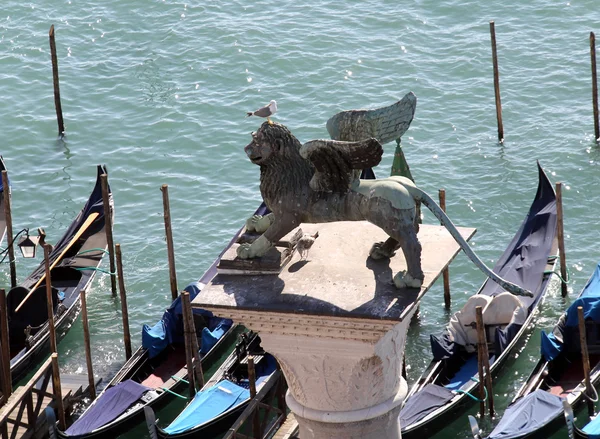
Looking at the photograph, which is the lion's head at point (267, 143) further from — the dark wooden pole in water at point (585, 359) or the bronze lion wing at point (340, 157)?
the dark wooden pole in water at point (585, 359)

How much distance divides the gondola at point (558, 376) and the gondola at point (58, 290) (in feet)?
18.4

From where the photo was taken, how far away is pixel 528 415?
12.3 metres

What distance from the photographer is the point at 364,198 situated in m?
6.84

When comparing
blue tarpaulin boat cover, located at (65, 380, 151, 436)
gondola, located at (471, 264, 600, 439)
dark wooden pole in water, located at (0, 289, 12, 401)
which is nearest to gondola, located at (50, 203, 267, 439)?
blue tarpaulin boat cover, located at (65, 380, 151, 436)

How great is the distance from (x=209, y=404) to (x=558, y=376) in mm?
3622

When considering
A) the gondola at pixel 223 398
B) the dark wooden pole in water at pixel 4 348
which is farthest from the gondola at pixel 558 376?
the dark wooden pole in water at pixel 4 348

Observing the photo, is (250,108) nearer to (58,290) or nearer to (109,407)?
(58,290)

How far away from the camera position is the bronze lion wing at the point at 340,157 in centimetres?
671

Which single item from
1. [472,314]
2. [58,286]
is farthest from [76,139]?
[472,314]

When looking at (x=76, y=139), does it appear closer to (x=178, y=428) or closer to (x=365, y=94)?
(x=365, y=94)

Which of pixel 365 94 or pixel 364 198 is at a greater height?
pixel 364 198

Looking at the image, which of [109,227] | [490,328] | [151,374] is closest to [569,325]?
[490,328]

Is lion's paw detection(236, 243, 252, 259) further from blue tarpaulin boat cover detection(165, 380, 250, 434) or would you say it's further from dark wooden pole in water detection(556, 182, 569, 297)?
dark wooden pole in water detection(556, 182, 569, 297)

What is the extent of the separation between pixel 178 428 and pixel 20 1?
17.7 meters
